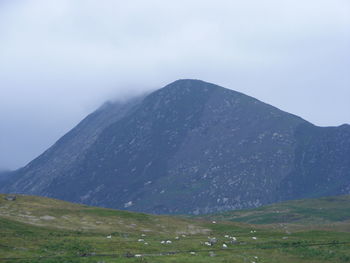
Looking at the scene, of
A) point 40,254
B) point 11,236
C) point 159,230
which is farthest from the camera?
point 159,230

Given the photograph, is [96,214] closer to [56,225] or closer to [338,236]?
[56,225]

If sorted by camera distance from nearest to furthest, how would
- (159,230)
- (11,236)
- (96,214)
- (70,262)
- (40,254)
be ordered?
(70,262), (40,254), (11,236), (159,230), (96,214)

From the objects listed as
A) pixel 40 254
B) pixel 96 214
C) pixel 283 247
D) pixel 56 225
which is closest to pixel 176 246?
pixel 283 247

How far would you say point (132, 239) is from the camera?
111 metres

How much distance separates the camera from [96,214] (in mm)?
150125

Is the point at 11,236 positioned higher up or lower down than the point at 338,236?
higher up

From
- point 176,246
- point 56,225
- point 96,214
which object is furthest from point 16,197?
point 176,246

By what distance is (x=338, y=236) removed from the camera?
12425 cm

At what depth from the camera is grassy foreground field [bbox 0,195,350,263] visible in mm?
88037

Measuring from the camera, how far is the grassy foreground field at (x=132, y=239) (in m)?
88.0

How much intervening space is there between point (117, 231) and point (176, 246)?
27.3 meters

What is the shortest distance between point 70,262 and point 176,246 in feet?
96.3

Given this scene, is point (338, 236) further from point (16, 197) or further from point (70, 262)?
point (16, 197)

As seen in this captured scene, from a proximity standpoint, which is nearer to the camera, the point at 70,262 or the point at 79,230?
the point at 70,262
